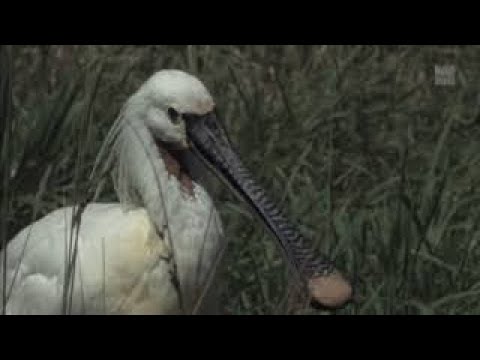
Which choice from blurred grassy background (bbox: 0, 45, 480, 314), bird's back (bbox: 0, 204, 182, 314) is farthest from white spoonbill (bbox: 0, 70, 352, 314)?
blurred grassy background (bbox: 0, 45, 480, 314)

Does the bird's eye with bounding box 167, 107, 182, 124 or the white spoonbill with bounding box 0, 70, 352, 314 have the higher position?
the bird's eye with bounding box 167, 107, 182, 124

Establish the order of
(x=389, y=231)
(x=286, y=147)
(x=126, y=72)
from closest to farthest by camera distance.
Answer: (x=389, y=231) → (x=286, y=147) → (x=126, y=72)

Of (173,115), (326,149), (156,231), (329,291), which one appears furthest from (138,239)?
(326,149)

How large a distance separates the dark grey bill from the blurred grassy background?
149mm

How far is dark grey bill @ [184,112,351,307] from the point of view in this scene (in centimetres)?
469

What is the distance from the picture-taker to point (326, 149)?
638cm

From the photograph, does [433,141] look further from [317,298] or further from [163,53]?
[317,298]

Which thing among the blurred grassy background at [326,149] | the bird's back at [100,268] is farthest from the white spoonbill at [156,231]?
the blurred grassy background at [326,149]

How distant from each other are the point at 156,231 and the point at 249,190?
0.34m

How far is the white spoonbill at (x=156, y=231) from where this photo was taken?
14.4 feet

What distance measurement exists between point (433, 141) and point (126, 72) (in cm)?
128

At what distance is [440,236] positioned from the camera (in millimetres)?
5586

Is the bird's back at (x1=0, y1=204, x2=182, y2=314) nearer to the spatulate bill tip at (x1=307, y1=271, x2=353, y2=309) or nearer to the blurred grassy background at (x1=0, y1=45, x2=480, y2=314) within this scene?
the blurred grassy background at (x1=0, y1=45, x2=480, y2=314)
